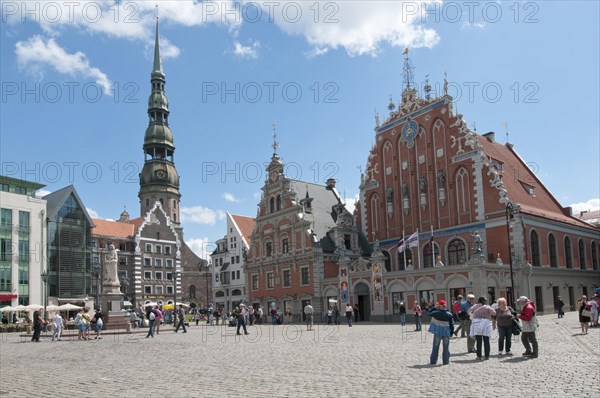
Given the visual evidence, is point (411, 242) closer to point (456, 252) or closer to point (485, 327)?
point (456, 252)

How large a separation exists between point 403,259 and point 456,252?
5204 millimetres

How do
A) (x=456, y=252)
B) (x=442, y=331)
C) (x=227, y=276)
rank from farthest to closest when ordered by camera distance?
(x=227, y=276) < (x=456, y=252) < (x=442, y=331)

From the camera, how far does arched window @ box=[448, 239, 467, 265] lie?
44.0m

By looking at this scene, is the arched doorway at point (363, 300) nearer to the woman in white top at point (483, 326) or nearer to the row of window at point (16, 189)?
the woman in white top at point (483, 326)

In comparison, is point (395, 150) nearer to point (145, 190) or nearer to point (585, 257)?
point (585, 257)

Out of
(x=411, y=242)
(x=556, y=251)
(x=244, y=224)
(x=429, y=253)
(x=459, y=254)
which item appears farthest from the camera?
(x=244, y=224)

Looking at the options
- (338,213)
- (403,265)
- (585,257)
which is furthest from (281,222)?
(585,257)

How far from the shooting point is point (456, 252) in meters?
44.6

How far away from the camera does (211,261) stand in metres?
86.1

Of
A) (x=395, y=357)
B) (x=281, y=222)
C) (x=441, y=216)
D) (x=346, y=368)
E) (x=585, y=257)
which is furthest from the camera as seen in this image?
(x=281, y=222)

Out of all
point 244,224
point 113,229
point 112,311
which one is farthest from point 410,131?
point 113,229

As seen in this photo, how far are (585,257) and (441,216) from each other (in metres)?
14.4

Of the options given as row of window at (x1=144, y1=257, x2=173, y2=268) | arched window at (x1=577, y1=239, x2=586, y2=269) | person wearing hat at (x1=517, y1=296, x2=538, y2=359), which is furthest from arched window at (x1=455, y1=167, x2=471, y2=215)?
row of window at (x1=144, y1=257, x2=173, y2=268)

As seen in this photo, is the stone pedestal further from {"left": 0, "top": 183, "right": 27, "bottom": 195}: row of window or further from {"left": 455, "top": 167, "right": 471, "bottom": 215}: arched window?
{"left": 0, "top": 183, "right": 27, "bottom": 195}: row of window
